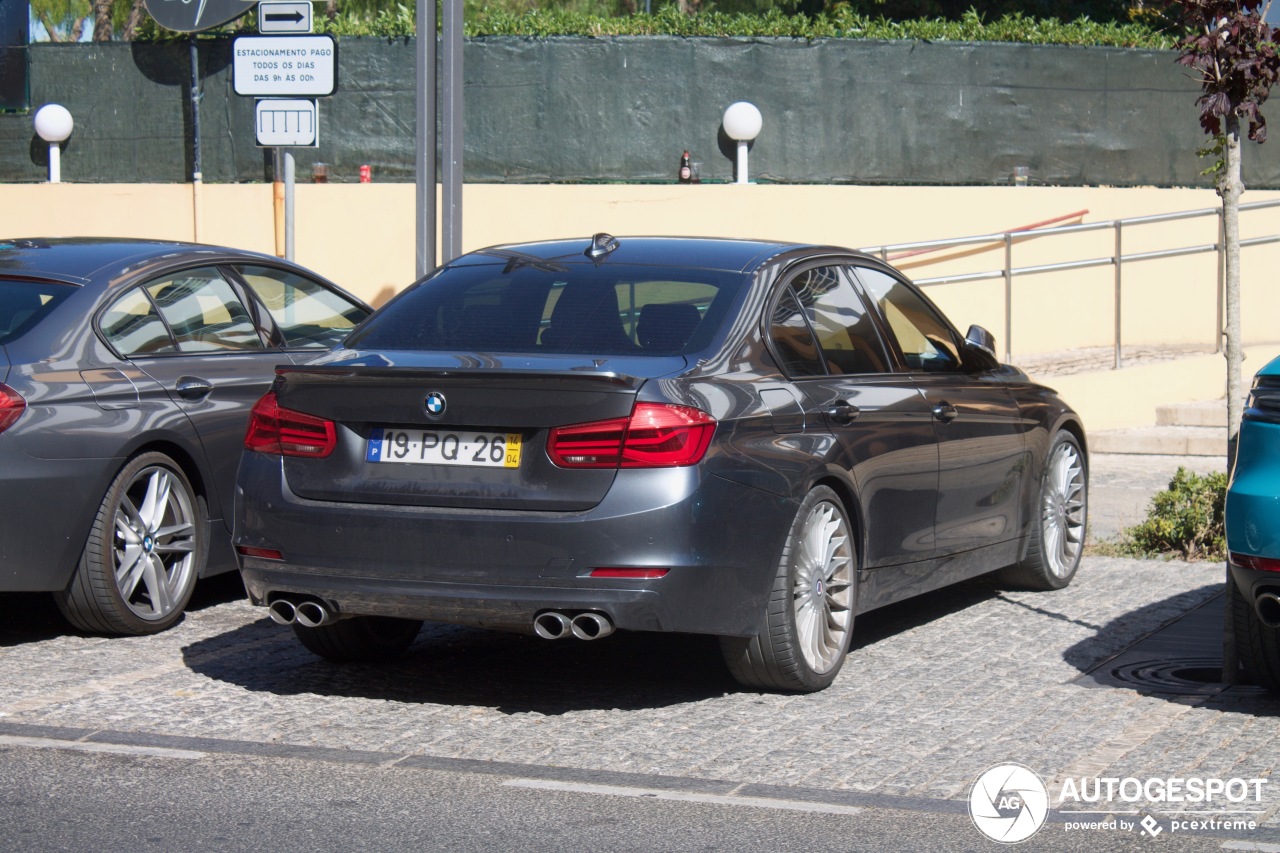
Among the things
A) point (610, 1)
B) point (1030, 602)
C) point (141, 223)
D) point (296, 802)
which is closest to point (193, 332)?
point (296, 802)

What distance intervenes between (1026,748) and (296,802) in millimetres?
2242

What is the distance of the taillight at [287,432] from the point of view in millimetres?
5898

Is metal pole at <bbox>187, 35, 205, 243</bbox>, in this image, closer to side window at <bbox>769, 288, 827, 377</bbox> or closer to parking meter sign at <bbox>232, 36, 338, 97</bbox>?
parking meter sign at <bbox>232, 36, 338, 97</bbox>

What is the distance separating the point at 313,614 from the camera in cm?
596

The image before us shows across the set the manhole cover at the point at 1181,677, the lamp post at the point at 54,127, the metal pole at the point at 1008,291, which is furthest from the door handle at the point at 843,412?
the lamp post at the point at 54,127

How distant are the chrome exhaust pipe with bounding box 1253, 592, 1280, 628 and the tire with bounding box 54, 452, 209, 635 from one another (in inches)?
168

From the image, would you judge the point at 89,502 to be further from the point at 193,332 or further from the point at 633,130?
the point at 633,130

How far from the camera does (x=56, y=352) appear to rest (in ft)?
23.0

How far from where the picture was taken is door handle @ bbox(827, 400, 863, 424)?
20.7ft

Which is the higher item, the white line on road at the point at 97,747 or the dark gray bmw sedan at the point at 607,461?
the dark gray bmw sedan at the point at 607,461

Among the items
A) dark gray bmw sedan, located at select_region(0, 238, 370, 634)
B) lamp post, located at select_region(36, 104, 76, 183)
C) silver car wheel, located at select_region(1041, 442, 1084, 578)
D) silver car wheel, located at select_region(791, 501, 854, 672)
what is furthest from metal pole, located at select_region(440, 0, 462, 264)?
lamp post, located at select_region(36, 104, 76, 183)

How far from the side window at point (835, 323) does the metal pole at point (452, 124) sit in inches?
174

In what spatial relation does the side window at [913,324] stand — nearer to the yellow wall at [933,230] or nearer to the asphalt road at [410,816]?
the asphalt road at [410,816]

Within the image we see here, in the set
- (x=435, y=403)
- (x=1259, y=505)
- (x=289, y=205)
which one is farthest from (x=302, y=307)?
(x=1259, y=505)
